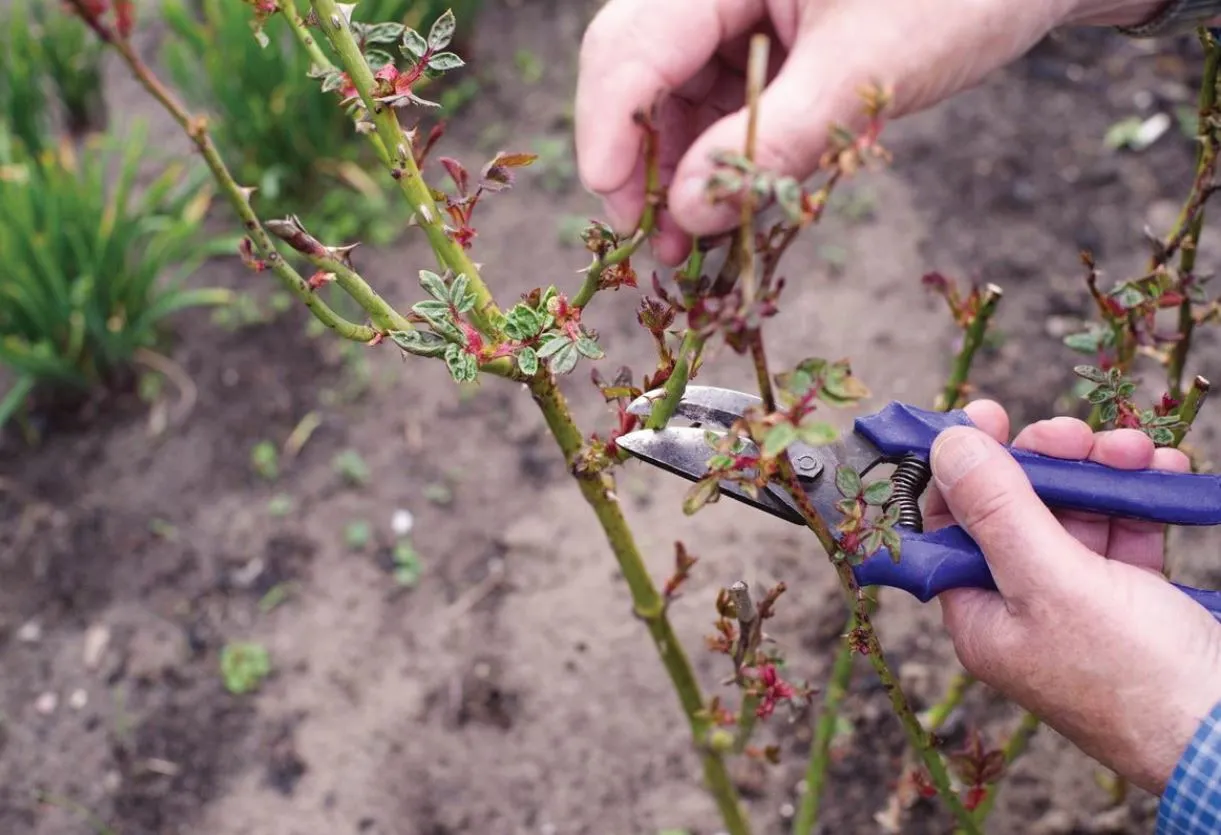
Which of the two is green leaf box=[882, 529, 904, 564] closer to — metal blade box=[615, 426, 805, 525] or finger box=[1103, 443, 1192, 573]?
metal blade box=[615, 426, 805, 525]

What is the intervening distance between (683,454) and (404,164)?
0.42m

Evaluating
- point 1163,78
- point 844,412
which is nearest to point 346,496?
point 844,412

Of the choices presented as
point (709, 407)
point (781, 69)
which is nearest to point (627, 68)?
point (781, 69)

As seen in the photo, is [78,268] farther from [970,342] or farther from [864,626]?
[864,626]

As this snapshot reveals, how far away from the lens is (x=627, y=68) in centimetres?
103

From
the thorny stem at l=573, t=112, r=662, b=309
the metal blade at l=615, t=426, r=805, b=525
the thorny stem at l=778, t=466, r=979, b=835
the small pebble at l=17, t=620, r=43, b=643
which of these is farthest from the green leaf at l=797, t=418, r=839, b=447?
the small pebble at l=17, t=620, r=43, b=643

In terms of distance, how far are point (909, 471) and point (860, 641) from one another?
242 mm

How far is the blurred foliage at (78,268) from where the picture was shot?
2350mm

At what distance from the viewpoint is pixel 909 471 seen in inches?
47.6

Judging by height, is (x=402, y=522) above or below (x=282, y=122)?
below

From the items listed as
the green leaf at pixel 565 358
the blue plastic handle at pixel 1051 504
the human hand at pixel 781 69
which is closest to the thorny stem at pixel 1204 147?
the human hand at pixel 781 69

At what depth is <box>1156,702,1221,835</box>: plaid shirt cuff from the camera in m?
1.03

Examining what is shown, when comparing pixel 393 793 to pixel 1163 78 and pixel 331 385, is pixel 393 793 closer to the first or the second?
pixel 331 385

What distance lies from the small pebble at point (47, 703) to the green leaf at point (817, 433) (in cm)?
192
